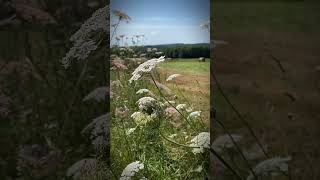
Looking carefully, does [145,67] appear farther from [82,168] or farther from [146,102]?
[82,168]

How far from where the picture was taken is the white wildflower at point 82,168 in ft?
10.6

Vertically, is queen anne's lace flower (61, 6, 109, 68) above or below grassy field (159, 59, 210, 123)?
above

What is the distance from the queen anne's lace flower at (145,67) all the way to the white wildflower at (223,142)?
2.00 feet

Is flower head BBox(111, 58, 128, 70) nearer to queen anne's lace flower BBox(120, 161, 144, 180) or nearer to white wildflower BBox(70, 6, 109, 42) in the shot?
white wildflower BBox(70, 6, 109, 42)

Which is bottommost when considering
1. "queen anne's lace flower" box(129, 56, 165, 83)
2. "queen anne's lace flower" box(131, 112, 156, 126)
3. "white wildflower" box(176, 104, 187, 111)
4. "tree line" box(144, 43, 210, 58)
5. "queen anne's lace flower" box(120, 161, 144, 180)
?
"queen anne's lace flower" box(120, 161, 144, 180)

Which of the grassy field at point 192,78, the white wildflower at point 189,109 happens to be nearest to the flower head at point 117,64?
the grassy field at point 192,78

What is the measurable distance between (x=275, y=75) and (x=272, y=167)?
A: 22.6 inches

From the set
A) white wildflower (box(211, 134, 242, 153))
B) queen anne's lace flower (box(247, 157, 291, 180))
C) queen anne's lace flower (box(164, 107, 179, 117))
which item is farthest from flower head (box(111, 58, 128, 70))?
queen anne's lace flower (box(247, 157, 291, 180))

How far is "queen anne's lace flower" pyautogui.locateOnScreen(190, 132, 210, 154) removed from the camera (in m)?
3.15

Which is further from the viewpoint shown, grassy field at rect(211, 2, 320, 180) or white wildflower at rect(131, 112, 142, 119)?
white wildflower at rect(131, 112, 142, 119)

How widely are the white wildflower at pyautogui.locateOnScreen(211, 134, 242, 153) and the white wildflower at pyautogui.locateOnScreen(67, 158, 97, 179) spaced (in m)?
0.78

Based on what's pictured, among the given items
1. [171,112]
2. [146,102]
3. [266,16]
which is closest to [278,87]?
[266,16]

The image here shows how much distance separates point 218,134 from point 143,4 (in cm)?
94

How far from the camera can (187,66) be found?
3.18m
